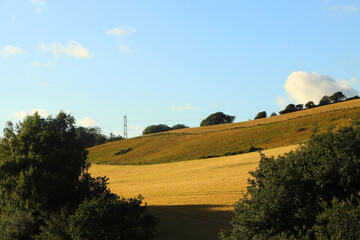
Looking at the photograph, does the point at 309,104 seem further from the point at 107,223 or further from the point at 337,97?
the point at 107,223

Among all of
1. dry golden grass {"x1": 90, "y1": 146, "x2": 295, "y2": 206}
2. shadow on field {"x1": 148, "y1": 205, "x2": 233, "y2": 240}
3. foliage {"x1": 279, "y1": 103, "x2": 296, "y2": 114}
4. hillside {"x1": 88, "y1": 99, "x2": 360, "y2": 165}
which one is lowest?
shadow on field {"x1": 148, "y1": 205, "x2": 233, "y2": 240}

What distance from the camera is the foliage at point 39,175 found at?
1132 inches

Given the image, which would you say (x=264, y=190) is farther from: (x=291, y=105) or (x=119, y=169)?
(x=291, y=105)

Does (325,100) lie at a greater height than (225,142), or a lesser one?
greater

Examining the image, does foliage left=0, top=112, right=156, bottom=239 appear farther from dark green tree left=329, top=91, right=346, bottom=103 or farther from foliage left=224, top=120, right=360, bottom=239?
dark green tree left=329, top=91, right=346, bottom=103

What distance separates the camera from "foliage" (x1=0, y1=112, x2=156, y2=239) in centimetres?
2875

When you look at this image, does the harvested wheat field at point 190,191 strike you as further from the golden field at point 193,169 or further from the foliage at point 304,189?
the foliage at point 304,189

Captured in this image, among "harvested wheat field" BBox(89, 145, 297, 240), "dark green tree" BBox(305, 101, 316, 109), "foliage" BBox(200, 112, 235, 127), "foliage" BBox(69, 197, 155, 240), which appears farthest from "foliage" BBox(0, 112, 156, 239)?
"foliage" BBox(200, 112, 235, 127)

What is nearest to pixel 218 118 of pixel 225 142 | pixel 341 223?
pixel 225 142

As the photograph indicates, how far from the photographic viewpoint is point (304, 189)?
→ 19578mm

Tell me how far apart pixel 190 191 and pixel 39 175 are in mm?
19930

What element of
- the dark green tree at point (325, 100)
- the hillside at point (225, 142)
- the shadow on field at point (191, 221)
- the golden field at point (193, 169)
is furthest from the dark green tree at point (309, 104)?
the shadow on field at point (191, 221)

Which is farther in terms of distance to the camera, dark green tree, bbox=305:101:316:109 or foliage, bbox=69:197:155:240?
dark green tree, bbox=305:101:316:109

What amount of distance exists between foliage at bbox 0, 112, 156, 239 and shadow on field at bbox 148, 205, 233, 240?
5.15 meters
